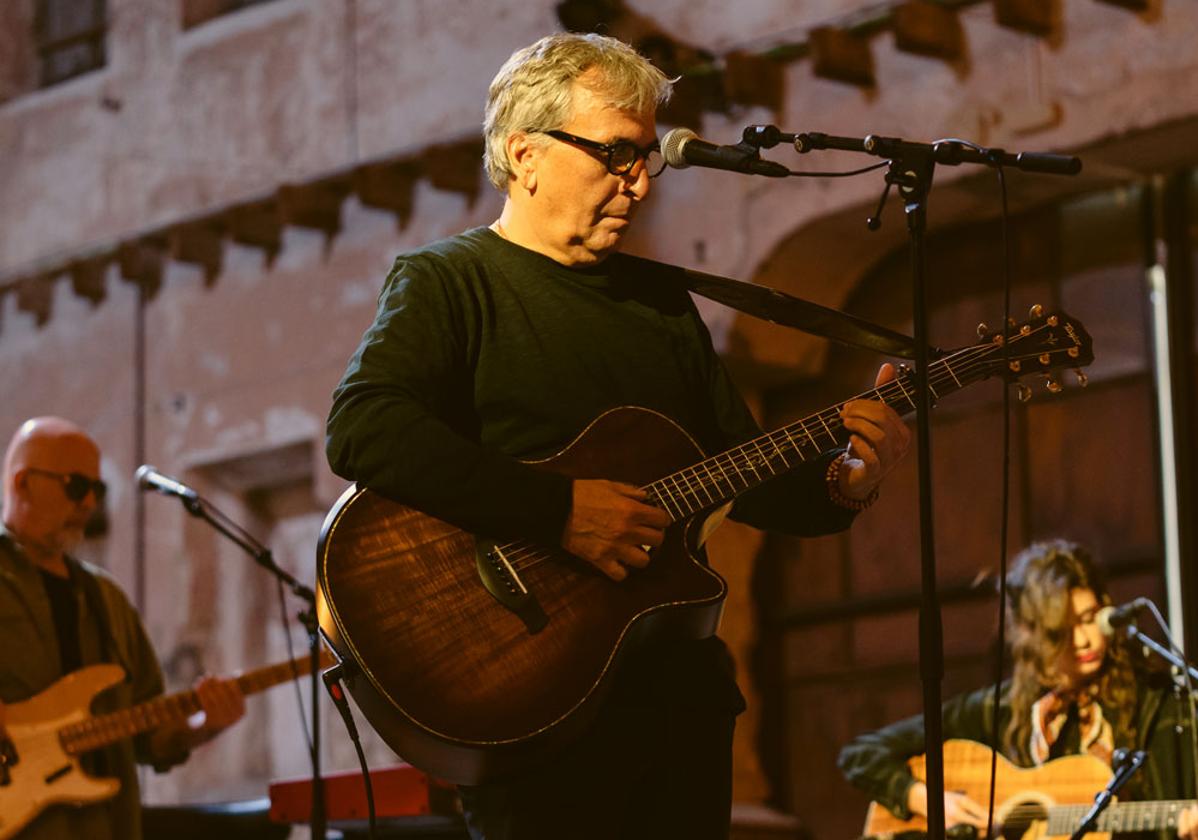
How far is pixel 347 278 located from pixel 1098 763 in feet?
16.3

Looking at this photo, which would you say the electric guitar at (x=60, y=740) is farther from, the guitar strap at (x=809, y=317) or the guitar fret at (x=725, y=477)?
the guitar fret at (x=725, y=477)

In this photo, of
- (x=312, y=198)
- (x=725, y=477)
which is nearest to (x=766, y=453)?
(x=725, y=477)

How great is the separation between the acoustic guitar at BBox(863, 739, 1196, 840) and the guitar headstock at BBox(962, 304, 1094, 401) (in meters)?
2.26

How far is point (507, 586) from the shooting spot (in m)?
3.01

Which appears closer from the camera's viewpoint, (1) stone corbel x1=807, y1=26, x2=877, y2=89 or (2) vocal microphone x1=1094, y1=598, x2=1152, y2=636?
(2) vocal microphone x1=1094, y1=598, x2=1152, y2=636

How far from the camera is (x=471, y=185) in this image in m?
8.75

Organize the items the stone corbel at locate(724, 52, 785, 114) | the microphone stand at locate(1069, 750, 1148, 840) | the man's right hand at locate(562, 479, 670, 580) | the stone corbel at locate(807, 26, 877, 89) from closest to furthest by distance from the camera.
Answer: the man's right hand at locate(562, 479, 670, 580) → the microphone stand at locate(1069, 750, 1148, 840) → the stone corbel at locate(807, 26, 877, 89) → the stone corbel at locate(724, 52, 785, 114)

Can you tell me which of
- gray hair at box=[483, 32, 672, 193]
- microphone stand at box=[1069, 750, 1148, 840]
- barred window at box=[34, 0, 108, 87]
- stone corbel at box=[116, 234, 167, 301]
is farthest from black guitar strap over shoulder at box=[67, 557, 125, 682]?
barred window at box=[34, 0, 108, 87]

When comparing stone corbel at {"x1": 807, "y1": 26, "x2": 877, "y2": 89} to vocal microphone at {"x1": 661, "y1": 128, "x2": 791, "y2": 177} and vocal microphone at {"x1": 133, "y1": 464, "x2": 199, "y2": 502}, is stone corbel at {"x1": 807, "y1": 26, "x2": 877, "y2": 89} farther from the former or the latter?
vocal microphone at {"x1": 661, "y1": 128, "x2": 791, "y2": 177}

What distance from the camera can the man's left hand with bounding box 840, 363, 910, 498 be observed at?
127 inches

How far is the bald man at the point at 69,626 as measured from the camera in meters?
5.69

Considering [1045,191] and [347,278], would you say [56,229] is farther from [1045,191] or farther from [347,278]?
[1045,191]

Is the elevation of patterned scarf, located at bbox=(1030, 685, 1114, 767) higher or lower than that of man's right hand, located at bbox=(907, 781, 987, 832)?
higher

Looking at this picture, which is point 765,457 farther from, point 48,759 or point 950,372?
point 48,759
